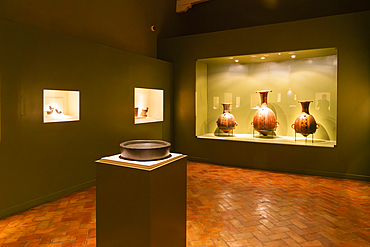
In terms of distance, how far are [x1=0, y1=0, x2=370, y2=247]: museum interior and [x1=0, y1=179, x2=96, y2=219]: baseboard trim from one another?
13 mm

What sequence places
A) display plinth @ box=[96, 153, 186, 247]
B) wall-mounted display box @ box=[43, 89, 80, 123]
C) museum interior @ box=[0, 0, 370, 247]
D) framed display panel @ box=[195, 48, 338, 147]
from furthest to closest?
framed display panel @ box=[195, 48, 338, 147], wall-mounted display box @ box=[43, 89, 80, 123], museum interior @ box=[0, 0, 370, 247], display plinth @ box=[96, 153, 186, 247]

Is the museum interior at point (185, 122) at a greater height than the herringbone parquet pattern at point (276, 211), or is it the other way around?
the museum interior at point (185, 122)

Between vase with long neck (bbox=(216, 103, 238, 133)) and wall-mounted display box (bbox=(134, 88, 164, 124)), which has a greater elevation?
wall-mounted display box (bbox=(134, 88, 164, 124))

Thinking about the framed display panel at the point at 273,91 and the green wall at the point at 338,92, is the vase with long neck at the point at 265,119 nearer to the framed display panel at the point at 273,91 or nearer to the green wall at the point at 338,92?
the framed display panel at the point at 273,91

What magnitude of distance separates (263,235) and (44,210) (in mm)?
2606

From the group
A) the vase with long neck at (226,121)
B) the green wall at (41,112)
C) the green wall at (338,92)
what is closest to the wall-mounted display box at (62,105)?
the green wall at (41,112)

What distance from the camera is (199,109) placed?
6.27 metres

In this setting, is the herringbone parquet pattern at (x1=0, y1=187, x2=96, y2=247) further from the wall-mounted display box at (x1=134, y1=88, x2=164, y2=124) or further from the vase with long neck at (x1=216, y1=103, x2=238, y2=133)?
the vase with long neck at (x1=216, y1=103, x2=238, y2=133)

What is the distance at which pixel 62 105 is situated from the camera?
162 inches

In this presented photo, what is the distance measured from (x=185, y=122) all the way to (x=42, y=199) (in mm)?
3424

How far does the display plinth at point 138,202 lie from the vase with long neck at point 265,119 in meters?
4.00

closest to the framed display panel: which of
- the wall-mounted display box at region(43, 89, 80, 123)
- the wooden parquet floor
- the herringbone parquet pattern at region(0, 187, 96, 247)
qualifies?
the wooden parquet floor

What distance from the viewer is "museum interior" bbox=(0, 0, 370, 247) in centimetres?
250

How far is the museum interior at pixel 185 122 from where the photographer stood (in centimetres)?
250
